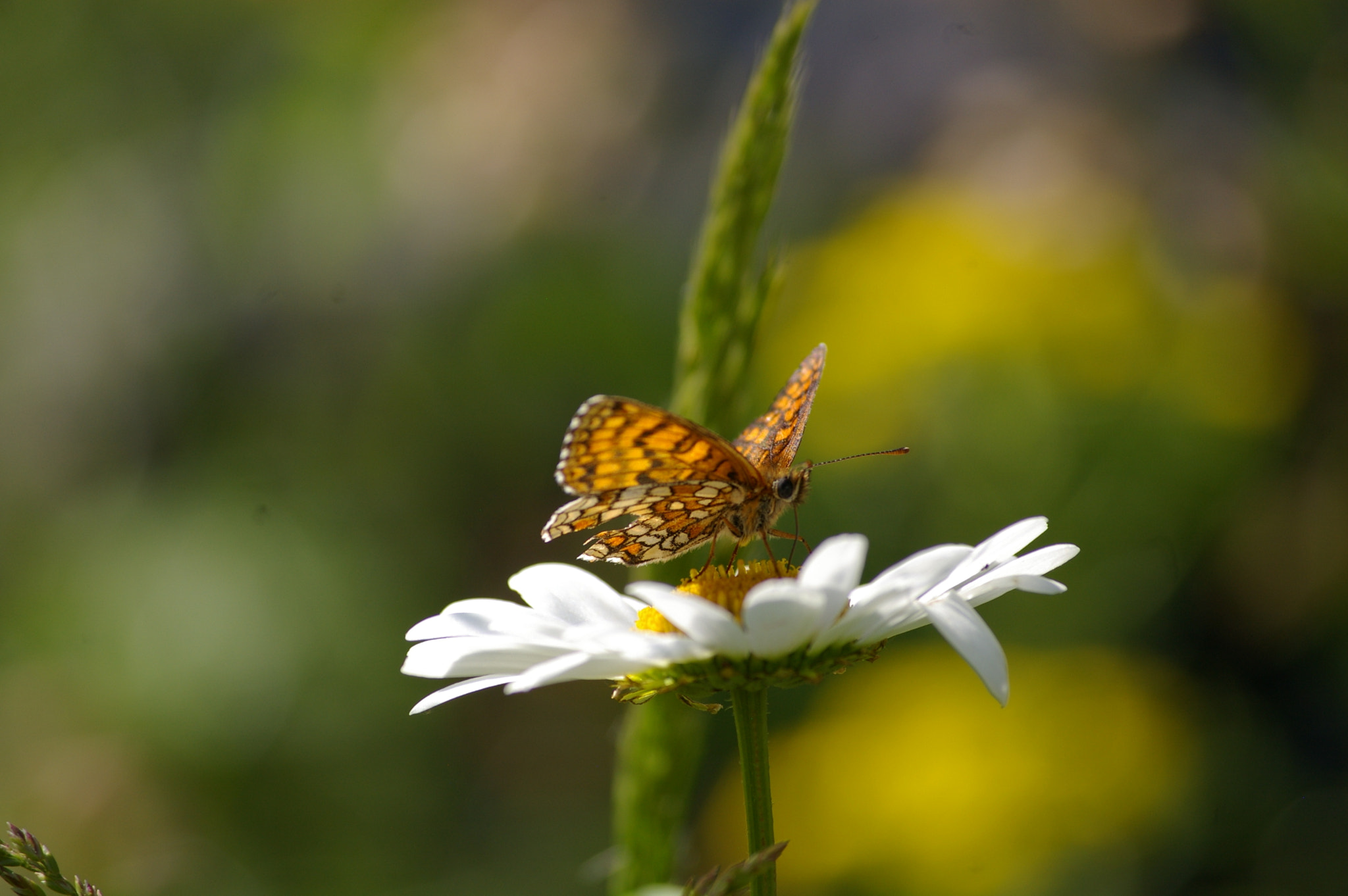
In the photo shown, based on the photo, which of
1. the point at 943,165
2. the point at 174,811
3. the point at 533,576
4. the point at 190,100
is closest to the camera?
the point at 533,576

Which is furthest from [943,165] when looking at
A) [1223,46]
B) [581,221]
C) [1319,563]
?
[1319,563]

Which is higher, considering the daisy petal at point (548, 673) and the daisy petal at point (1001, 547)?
the daisy petal at point (1001, 547)

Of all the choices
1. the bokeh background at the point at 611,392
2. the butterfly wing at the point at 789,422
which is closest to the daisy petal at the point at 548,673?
the butterfly wing at the point at 789,422

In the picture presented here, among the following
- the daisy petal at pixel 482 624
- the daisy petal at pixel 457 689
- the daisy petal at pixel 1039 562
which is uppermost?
the daisy petal at pixel 1039 562

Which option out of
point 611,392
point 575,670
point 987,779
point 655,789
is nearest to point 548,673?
point 575,670

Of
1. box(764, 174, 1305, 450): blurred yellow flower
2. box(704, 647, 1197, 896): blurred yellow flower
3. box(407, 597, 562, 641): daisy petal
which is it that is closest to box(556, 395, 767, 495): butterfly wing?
box(407, 597, 562, 641): daisy petal

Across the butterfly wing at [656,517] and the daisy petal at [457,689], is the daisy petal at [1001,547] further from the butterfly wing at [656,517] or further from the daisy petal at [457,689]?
the daisy petal at [457,689]

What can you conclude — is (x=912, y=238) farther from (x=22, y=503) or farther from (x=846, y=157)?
(x=22, y=503)
